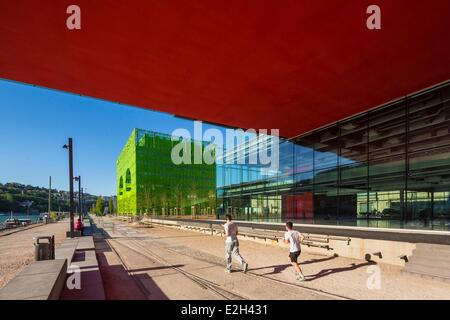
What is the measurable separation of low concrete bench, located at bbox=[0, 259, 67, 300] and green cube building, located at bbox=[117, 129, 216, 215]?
57.9 meters

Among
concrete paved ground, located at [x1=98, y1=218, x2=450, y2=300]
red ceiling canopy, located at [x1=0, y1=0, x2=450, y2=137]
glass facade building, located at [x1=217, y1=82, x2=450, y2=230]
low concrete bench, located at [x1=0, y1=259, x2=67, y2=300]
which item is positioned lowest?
concrete paved ground, located at [x1=98, y1=218, x2=450, y2=300]

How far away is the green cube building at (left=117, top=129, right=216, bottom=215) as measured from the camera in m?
72.1

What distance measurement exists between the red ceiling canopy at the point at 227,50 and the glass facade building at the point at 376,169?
2222 mm

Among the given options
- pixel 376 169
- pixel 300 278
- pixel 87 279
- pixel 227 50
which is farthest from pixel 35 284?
pixel 376 169

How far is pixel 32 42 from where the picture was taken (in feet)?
32.1

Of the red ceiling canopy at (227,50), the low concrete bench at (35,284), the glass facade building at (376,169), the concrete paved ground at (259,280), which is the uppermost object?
the red ceiling canopy at (227,50)

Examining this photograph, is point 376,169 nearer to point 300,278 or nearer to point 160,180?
point 300,278

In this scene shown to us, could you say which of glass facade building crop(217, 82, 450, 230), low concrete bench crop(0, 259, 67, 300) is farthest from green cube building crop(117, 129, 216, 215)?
low concrete bench crop(0, 259, 67, 300)

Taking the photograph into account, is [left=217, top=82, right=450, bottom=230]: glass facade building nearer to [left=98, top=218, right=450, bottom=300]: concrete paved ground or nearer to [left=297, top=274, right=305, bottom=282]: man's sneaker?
[left=98, top=218, right=450, bottom=300]: concrete paved ground

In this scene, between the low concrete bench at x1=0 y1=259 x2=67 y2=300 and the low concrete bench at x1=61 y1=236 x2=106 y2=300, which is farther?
the low concrete bench at x1=61 y1=236 x2=106 y2=300

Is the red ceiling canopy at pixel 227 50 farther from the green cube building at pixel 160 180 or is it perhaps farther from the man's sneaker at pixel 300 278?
the green cube building at pixel 160 180

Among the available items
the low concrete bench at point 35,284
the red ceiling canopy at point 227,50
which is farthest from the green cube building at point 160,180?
the low concrete bench at point 35,284

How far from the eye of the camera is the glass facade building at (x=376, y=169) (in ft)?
53.5

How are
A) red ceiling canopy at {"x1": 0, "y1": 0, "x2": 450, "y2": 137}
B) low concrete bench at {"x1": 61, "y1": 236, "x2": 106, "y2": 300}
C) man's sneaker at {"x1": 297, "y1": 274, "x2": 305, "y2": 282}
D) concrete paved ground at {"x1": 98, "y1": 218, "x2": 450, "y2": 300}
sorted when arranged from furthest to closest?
man's sneaker at {"x1": 297, "y1": 274, "x2": 305, "y2": 282}
red ceiling canopy at {"x1": 0, "y1": 0, "x2": 450, "y2": 137}
concrete paved ground at {"x1": 98, "y1": 218, "x2": 450, "y2": 300}
low concrete bench at {"x1": 61, "y1": 236, "x2": 106, "y2": 300}
